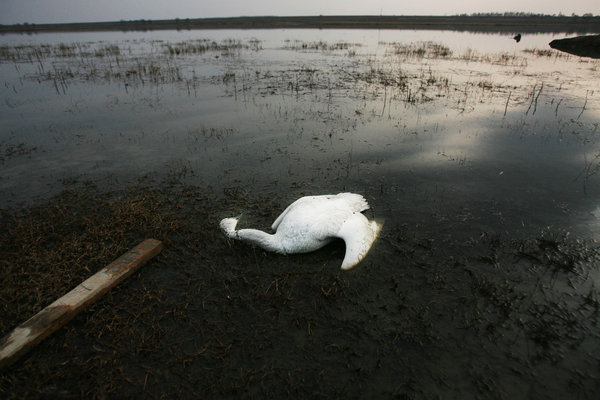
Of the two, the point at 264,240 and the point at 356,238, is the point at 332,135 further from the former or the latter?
the point at 264,240

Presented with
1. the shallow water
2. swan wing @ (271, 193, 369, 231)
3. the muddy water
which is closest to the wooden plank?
the muddy water

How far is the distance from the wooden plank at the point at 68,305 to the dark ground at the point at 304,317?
0.13m

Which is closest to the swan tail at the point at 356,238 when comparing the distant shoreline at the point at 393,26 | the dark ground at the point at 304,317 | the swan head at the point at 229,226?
the dark ground at the point at 304,317

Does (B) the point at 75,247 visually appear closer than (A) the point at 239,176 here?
Yes

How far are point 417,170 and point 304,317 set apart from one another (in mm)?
4543

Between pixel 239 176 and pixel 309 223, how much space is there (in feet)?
8.96

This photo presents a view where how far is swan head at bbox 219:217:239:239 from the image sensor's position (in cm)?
432

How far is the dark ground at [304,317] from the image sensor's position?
2.65 m

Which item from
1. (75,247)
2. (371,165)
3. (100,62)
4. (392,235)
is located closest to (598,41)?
(371,165)

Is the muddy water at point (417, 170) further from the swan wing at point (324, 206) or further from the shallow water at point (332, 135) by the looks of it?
the swan wing at point (324, 206)

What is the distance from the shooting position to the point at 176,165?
6.77 meters

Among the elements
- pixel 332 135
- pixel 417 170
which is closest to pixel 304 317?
pixel 417 170

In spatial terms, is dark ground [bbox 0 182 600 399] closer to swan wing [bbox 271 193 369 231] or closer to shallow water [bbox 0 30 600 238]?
swan wing [bbox 271 193 369 231]

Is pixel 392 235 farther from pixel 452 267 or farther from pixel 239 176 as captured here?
pixel 239 176
